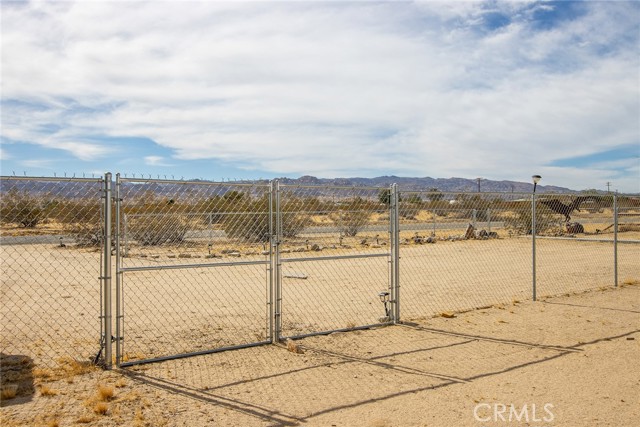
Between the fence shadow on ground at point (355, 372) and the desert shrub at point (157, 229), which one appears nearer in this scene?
the fence shadow on ground at point (355, 372)

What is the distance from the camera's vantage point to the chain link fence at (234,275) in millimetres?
7680

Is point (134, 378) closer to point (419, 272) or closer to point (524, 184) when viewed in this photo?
point (419, 272)

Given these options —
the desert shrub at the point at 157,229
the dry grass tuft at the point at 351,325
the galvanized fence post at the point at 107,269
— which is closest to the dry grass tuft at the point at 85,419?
the galvanized fence post at the point at 107,269

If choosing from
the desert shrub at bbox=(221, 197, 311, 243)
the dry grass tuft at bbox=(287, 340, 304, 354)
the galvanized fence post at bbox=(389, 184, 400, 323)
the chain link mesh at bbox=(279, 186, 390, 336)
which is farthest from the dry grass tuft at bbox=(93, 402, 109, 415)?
the desert shrub at bbox=(221, 197, 311, 243)

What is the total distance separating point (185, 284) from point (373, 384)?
31.4 feet

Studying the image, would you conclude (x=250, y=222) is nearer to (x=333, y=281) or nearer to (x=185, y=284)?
(x=185, y=284)

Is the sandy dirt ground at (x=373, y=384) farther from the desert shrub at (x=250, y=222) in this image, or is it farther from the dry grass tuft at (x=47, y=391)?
the desert shrub at (x=250, y=222)

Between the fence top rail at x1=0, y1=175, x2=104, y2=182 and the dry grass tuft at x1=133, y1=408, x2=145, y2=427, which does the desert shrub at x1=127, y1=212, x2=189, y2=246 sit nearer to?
the fence top rail at x1=0, y1=175, x2=104, y2=182

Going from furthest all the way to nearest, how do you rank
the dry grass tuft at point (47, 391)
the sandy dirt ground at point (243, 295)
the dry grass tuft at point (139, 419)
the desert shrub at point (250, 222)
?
the desert shrub at point (250, 222) < the sandy dirt ground at point (243, 295) < the dry grass tuft at point (47, 391) < the dry grass tuft at point (139, 419)

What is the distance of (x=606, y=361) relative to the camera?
7.16 meters

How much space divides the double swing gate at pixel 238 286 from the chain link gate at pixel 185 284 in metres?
0.02

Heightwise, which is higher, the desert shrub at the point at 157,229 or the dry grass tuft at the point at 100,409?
the desert shrub at the point at 157,229

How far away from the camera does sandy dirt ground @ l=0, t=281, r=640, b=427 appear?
208 inches
